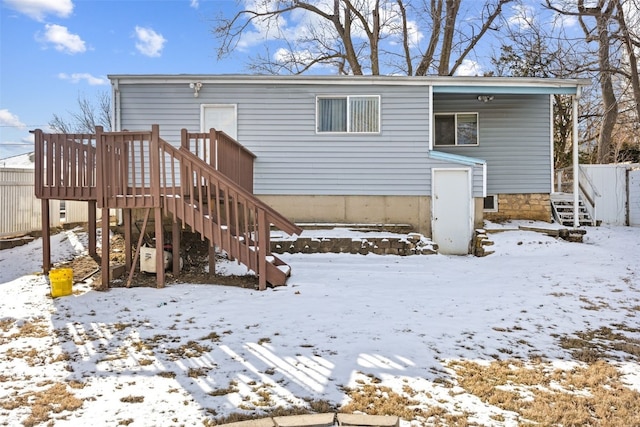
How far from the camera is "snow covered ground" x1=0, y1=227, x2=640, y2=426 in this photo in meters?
2.83

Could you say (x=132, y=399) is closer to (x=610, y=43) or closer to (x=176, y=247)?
(x=176, y=247)

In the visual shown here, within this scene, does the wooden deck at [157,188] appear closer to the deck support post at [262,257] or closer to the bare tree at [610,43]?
the deck support post at [262,257]

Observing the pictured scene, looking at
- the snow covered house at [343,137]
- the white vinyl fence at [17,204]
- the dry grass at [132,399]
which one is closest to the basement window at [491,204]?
the snow covered house at [343,137]

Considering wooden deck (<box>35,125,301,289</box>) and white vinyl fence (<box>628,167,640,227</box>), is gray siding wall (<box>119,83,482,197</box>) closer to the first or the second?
wooden deck (<box>35,125,301,289</box>)

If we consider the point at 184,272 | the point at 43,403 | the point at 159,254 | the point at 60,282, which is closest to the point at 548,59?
the point at 184,272

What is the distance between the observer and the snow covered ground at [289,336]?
111 inches

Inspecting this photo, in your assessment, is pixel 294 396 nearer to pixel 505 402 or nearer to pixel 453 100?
pixel 505 402

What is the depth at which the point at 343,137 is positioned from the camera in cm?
977

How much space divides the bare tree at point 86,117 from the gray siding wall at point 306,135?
49.7 ft

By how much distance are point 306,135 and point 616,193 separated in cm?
982

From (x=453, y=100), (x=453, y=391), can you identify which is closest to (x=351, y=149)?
(x=453, y=100)

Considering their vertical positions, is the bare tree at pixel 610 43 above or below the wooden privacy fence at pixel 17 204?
above

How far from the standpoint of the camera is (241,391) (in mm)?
2943

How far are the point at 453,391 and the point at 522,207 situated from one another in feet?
31.9
